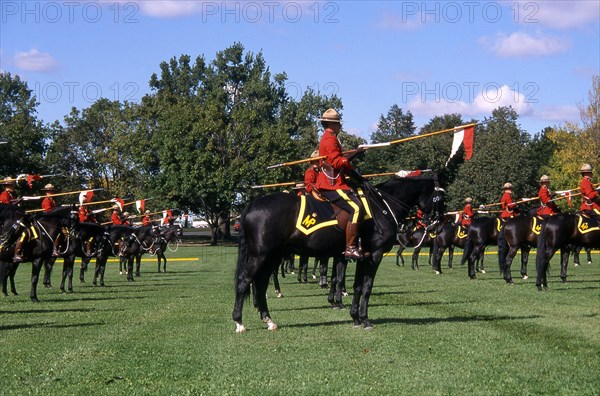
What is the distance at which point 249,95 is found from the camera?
95.9 meters

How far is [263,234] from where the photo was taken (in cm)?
1487

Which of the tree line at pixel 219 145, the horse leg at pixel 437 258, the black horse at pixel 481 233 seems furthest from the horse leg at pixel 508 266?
the tree line at pixel 219 145

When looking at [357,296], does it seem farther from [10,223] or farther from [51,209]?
[51,209]

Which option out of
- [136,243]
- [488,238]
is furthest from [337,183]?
[136,243]

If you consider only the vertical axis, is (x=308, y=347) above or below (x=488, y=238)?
below

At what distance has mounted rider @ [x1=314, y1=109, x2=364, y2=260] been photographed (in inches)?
588

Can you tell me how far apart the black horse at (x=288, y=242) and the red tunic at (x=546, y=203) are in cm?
1173

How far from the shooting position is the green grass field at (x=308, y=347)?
374 inches

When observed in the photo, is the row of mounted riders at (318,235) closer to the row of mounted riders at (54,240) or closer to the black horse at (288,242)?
the black horse at (288,242)

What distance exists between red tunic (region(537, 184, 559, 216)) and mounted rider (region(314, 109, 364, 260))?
501 inches

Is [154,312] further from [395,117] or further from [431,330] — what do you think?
[395,117]

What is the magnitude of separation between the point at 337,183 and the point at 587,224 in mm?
11446

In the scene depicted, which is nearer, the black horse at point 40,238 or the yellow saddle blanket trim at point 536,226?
the black horse at point 40,238

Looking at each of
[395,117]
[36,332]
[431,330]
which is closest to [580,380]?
[431,330]
